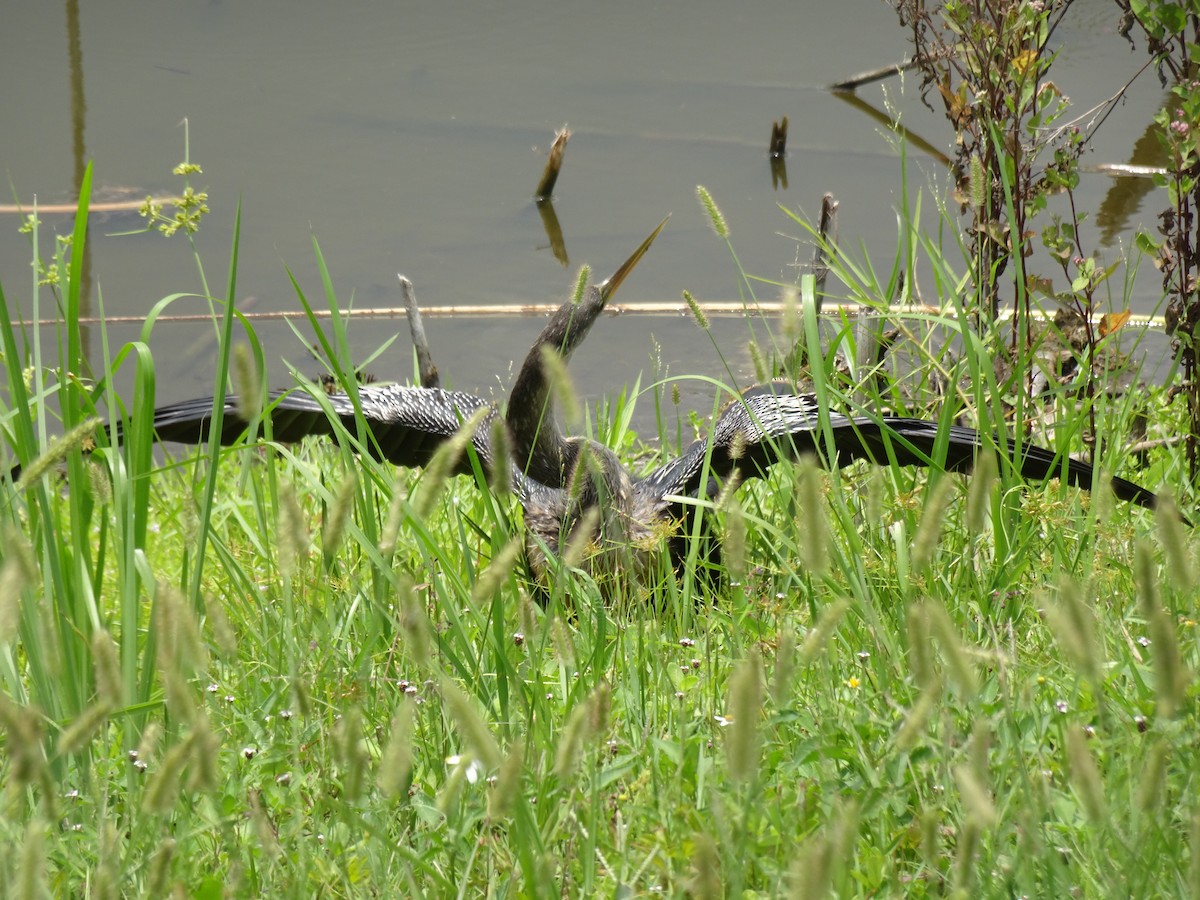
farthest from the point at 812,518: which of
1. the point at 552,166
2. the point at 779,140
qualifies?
the point at 779,140

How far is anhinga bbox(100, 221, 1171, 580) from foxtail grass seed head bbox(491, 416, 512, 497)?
3.40ft

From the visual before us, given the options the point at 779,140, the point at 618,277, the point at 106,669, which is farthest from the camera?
the point at 779,140

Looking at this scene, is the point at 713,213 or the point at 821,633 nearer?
the point at 821,633

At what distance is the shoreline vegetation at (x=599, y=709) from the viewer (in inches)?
46.3

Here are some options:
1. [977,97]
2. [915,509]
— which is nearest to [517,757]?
[915,509]

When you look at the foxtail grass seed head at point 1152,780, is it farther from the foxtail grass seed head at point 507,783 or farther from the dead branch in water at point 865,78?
the dead branch in water at point 865,78

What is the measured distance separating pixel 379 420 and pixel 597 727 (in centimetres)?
204

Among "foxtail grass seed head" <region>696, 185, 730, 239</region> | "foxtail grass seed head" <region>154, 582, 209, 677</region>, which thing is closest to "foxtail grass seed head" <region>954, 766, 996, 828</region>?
"foxtail grass seed head" <region>154, 582, 209, 677</region>

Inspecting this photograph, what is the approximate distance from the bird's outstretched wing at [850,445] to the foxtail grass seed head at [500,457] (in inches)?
40.8

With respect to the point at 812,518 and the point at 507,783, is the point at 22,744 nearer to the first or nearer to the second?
the point at 507,783

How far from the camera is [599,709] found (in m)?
1.23

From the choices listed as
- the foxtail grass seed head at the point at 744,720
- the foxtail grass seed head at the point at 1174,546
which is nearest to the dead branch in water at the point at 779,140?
the foxtail grass seed head at the point at 1174,546

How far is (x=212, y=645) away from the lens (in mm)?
2465

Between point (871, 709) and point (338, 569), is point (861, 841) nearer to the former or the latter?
point (871, 709)
